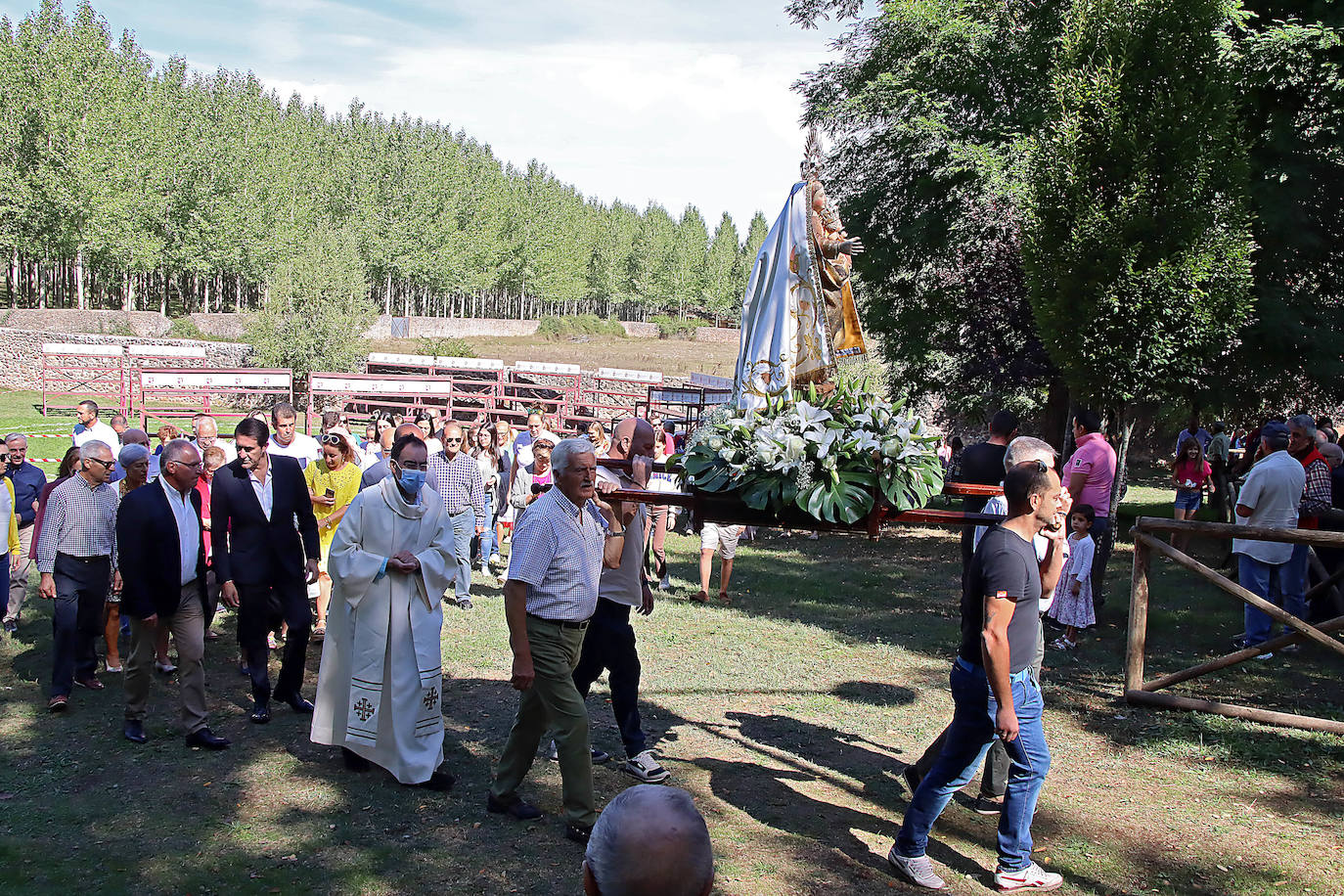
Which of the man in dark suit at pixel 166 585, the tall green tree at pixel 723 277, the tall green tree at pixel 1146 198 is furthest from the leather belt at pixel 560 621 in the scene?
the tall green tree at pixel 723 277

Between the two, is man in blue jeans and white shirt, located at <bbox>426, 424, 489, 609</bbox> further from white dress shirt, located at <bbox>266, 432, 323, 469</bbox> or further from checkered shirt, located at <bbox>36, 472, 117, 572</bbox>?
checkered shirt, located at <bbox>36, 472, 117, 572</bbox>

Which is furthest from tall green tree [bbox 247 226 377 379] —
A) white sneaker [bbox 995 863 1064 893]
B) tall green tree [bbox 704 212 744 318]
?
tall green tree [bbox 704 212 744 318]

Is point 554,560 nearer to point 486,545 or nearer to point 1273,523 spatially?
point 1273,523

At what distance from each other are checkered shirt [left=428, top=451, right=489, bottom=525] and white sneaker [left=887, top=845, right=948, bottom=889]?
661cm

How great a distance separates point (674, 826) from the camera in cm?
174

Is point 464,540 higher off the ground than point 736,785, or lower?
higher

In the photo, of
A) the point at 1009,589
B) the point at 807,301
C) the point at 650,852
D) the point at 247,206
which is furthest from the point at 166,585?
the point at 247,206

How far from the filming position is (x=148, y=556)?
248 inches

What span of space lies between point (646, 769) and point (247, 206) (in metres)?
59.8

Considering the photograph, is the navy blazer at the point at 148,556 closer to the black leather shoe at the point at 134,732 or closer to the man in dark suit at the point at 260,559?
the man in dark suit at the point at 260,559

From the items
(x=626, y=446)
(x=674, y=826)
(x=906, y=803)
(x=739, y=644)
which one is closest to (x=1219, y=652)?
(x=739, y=644)

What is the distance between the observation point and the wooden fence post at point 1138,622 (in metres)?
7.54

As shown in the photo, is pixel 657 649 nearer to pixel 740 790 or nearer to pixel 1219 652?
pixel 740 790

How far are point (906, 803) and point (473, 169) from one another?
8832 centimetres
